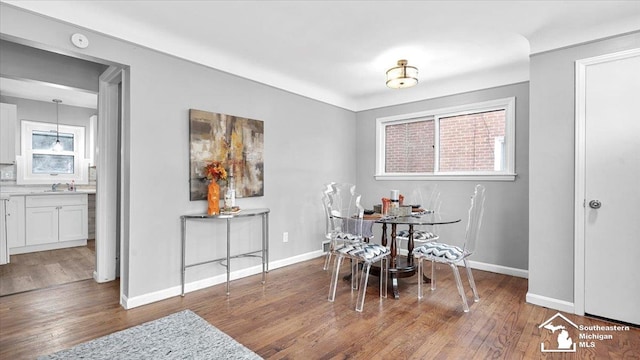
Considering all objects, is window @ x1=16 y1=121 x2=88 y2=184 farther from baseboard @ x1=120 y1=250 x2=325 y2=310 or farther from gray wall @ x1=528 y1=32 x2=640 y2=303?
gray wall @ x1=528 y1=32 x2=640 y2=303

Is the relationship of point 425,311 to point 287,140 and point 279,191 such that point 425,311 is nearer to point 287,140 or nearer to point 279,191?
point 279,191

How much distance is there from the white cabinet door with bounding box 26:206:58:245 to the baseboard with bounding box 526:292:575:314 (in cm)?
641

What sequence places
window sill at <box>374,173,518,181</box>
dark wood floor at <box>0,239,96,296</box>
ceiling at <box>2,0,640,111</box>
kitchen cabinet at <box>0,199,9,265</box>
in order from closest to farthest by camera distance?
ceiling at <box>2,0,640,111</box> → dark wood floor at <box>0,239,96,296</box> → window sill at <box>374,173,518,181</box> → kitchen cabinet at <box>0,199,9,265</box>

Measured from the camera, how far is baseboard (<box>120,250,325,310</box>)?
2.73 metres

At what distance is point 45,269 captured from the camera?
3805mm

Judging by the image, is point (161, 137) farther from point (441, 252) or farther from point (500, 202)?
point (500, 202)

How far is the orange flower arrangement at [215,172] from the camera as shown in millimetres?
3041

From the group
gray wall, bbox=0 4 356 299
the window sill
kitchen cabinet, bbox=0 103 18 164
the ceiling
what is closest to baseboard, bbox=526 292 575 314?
the window sill

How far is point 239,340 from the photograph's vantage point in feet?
7.13

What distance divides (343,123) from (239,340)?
11.8 ft

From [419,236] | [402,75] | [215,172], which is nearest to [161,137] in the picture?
[215,172]

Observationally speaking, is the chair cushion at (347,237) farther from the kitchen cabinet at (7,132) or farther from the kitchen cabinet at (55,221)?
the kitchen cabinet at (7,132)

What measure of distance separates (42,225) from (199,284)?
11.2 ft

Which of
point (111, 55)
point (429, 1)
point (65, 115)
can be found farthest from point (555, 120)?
point (65, 115)
